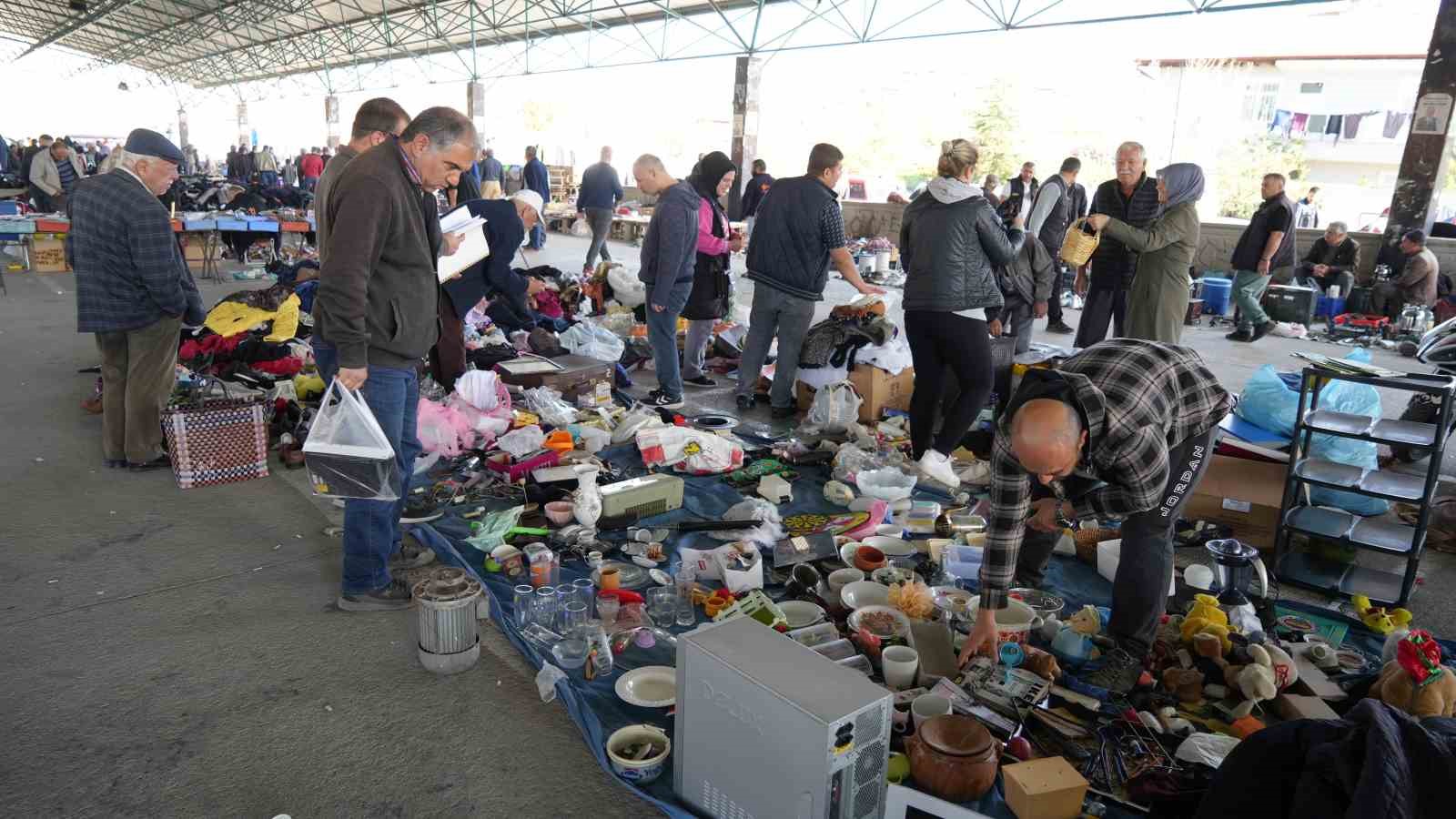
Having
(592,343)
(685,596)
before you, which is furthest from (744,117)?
(685,596)

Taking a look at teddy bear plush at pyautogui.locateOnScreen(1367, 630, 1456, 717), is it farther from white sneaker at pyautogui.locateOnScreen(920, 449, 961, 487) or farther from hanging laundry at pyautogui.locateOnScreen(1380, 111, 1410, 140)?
hanging laundry at pyautogui.locateOnScreen(1380, 111, 1410, 140)

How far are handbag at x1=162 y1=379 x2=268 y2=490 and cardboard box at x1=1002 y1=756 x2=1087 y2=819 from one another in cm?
400

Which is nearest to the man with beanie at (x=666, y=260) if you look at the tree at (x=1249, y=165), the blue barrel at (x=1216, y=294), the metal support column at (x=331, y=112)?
the blue barrel at (x=1216, y=294)

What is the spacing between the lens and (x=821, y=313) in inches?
381

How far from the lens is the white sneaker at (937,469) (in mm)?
4633

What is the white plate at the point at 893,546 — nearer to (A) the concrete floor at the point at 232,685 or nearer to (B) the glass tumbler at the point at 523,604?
(B) the glass tumbler at the point at 523,604

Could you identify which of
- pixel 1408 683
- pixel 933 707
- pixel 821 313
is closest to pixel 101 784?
pixel 933 707

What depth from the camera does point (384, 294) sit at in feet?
9.52

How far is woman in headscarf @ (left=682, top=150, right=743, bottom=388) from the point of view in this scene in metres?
5.96

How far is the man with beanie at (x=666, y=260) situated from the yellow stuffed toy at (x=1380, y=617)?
3844 millimetres

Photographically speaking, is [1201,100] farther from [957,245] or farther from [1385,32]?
[957,245]

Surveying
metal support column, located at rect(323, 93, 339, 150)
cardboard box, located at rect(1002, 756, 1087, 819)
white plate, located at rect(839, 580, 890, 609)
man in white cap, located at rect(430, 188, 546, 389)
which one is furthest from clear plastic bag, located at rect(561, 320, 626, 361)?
metal support column, located at rect(323, 93, 339, 150)

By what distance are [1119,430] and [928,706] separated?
94cm

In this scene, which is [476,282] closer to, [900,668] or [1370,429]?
[900,668]
